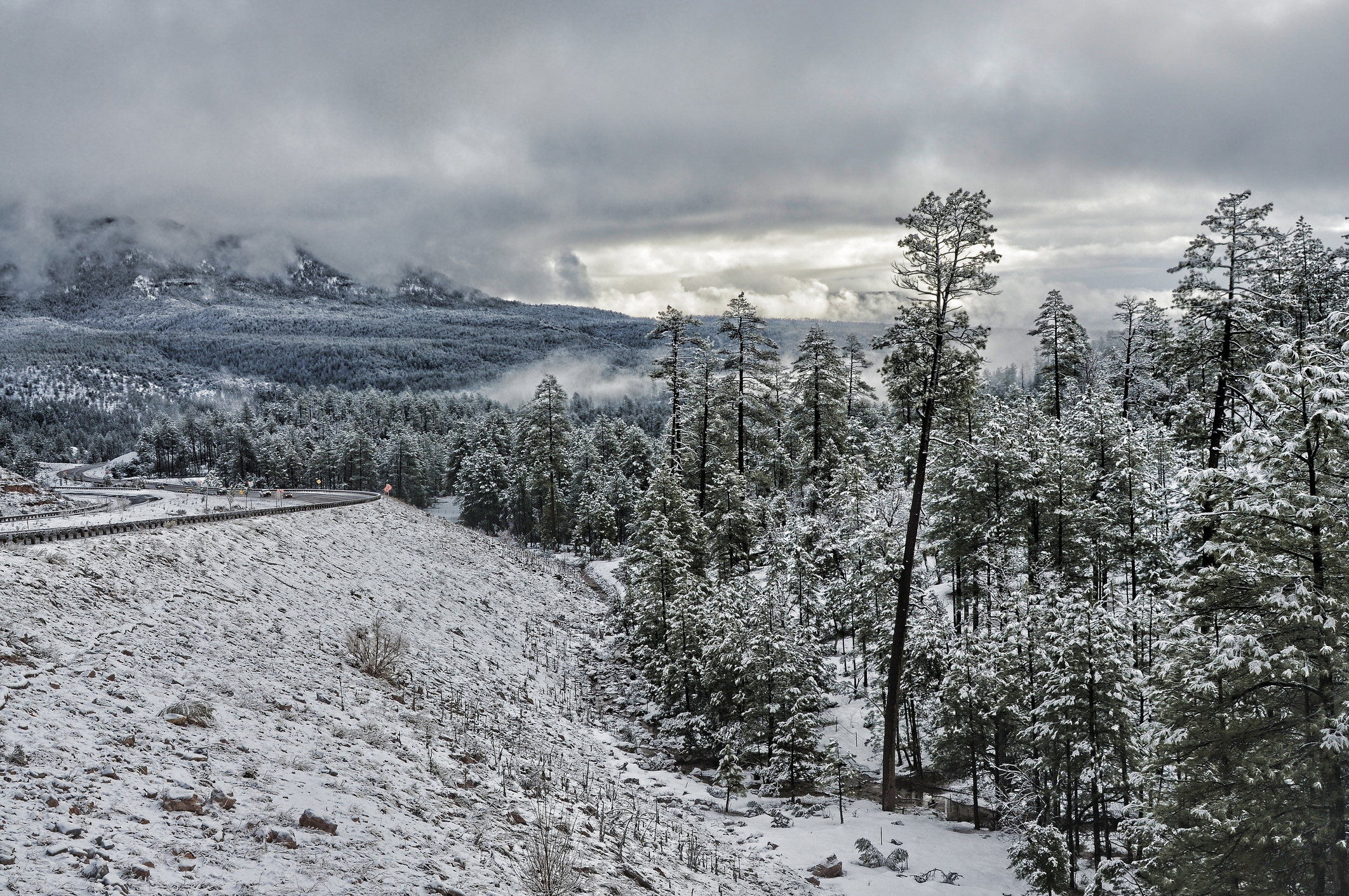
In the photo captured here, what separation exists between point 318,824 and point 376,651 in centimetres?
967

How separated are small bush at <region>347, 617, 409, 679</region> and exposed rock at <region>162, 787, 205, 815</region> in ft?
28.7

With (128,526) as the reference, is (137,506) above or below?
below

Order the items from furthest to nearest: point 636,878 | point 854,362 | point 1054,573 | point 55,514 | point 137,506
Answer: point 854,362
point 137,506
point 55,514
point 1054,573
point 636,878

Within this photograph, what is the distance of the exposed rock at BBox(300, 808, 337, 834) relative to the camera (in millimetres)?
9312

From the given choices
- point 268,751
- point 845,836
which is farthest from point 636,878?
point 845,836

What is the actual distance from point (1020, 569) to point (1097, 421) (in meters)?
7.91

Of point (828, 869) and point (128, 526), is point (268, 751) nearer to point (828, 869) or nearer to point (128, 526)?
point (828, 869)

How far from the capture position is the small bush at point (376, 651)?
18.1 meters

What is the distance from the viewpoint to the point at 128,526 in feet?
75.3

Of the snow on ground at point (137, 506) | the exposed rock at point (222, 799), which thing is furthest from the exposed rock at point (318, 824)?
the snow on ground at point (137, 506)

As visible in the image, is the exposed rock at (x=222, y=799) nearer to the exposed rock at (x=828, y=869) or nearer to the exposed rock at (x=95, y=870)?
the exposed rock at (x=95, y=870)

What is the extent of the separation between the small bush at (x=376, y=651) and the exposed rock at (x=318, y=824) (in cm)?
877

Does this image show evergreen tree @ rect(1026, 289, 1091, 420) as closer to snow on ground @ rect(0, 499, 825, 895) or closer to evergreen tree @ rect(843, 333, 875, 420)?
evergreen tree @ rect(843, 333, 875, 420)

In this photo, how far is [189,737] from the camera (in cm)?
1080
